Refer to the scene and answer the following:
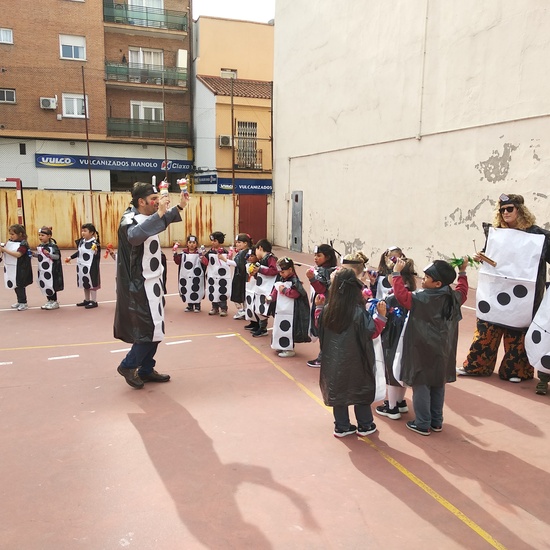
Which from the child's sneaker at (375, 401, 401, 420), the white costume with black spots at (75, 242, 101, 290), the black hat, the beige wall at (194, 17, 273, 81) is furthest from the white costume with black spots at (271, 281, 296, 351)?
the beige wall at (194, 17, 273, 81)

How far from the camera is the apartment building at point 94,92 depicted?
25078 mm

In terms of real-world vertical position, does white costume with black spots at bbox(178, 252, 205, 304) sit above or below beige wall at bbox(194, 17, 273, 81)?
below

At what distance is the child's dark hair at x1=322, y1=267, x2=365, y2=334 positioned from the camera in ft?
13.0

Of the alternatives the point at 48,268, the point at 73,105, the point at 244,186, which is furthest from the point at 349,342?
the point at 73,105

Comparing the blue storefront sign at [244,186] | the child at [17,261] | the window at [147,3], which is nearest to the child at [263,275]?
the child at [17,261]

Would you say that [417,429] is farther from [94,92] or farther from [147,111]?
[147,111]

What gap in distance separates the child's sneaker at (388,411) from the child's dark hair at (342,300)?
3.73 ft

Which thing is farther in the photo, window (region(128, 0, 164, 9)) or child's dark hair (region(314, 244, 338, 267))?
window (region(128, 0, 164, 9))

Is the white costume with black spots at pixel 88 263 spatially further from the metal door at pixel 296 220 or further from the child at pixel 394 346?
the metal door at pixel 296 220

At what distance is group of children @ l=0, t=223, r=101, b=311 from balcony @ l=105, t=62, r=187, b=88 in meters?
20.2

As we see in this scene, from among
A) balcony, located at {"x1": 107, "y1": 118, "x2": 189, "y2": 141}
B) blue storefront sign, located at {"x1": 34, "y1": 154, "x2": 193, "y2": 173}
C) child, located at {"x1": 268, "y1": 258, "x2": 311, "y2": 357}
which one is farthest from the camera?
balcony, located at {"x1": 107, "y1": 118, "x2": 189, "y2": 141}

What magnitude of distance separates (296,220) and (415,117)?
7.52 metres

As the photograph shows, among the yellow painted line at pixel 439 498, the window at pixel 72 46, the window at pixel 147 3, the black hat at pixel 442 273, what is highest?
the window at pixel 147 3

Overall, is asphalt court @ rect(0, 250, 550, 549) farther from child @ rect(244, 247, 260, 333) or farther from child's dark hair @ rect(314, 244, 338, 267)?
child @ rect(244, 247, 260, 333)
